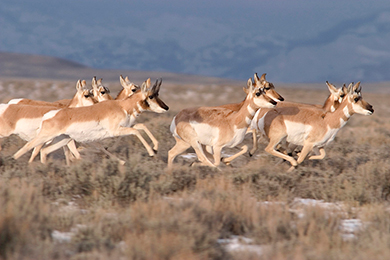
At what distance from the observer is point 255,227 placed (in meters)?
5.13

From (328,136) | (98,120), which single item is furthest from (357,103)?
(98,120)

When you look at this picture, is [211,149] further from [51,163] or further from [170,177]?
[51,163]

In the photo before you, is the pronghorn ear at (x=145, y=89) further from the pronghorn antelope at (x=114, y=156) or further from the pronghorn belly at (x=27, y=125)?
the pronghorn belly at (x=27, y=125)

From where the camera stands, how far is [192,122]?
27.6 feet

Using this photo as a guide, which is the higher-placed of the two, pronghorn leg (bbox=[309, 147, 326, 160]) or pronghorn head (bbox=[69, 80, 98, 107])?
pronghorn head (bbox=[69, 80, 98, 107])

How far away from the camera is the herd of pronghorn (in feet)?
26.0

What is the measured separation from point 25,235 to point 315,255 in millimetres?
2662

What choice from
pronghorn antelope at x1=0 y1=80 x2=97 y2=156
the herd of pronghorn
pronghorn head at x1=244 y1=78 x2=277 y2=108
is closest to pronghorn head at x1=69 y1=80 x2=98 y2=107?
the herd of pronghorn

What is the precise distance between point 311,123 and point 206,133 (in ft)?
6.11

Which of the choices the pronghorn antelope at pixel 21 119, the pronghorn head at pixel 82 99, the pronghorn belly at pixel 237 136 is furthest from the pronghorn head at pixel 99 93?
the pronghorn belly at pixel 237 136

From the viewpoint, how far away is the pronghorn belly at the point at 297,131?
843 centimetres

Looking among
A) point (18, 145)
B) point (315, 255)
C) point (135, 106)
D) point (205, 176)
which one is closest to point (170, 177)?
point (205, 176)

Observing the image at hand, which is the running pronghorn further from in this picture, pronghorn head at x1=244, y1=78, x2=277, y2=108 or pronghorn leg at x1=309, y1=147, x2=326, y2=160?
pronghorn head at x1=244, y1=78, x2=277, y2=108

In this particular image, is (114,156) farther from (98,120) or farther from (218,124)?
(218,124)
